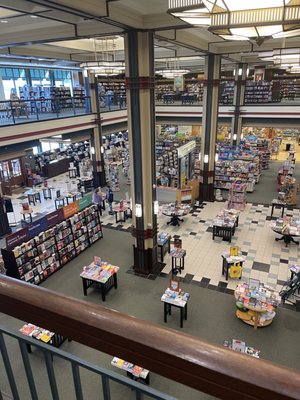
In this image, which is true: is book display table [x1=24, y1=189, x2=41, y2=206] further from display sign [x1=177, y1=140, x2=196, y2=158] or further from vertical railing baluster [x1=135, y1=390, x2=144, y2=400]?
vertical railing baluster [x1=135, y1=390, x2=144, y2=400]

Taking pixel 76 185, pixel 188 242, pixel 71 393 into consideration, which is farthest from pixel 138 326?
pixel 76 185

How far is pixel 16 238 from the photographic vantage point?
9438 mm

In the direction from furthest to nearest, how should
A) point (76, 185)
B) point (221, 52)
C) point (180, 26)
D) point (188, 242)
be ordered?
point (76, 185) → point (221, 52) → point (188, 242) → point (180, 26)

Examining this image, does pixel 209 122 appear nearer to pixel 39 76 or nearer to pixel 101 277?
pixel 101 277

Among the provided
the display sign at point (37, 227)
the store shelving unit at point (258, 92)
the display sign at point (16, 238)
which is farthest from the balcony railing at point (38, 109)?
the store shelving unit at point (258, 92)

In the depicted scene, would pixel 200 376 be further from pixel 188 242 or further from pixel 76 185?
pixel 76 185

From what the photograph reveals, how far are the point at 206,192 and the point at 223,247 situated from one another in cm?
487

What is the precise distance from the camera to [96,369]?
1.18m

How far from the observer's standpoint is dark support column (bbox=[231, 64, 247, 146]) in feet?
65.6

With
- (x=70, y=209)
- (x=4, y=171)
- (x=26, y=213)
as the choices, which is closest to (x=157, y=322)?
(x=70, y=209)

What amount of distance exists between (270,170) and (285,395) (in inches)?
902

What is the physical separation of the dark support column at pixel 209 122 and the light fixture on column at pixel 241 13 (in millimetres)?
12439

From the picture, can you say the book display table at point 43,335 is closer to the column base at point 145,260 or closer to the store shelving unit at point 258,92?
the column base at point 145,260

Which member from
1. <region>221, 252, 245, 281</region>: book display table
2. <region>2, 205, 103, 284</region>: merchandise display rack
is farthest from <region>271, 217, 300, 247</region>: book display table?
<region>2, 205, 103, 284</region>: merchandise display rack
